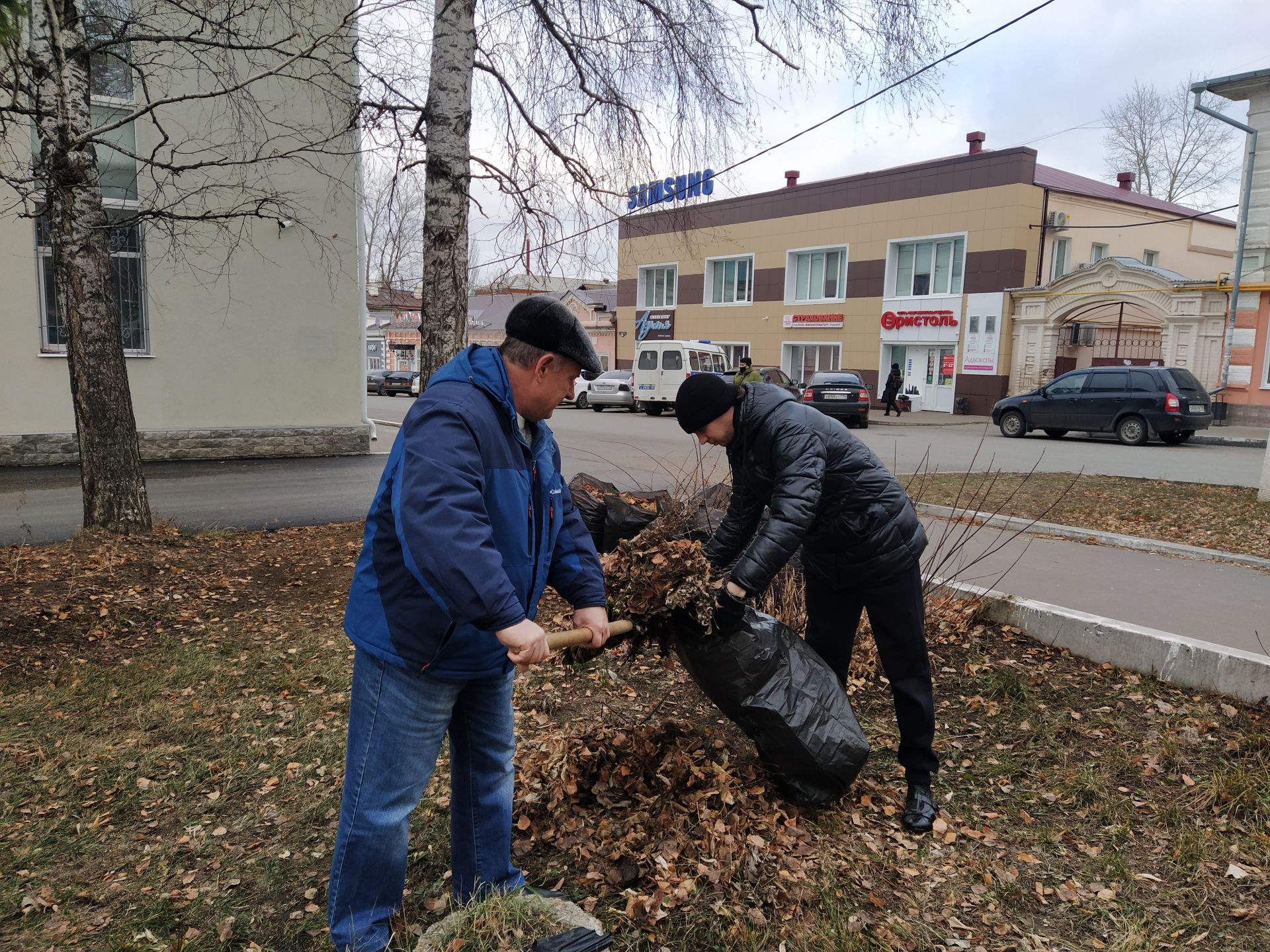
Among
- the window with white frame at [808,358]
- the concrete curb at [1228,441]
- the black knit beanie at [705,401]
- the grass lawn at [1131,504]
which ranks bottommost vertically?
the grass lawn at [1131,504]

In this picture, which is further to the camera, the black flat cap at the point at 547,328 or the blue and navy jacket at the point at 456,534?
the black flat cap at the point at 547,328

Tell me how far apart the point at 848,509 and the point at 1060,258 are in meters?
28.4

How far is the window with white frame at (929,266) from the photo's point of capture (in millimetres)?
27469

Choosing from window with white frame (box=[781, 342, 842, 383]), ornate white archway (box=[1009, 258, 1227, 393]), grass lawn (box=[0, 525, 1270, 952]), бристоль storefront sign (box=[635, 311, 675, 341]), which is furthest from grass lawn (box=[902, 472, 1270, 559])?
бристоль storefront sign (box=[635, 311, 675, 341])

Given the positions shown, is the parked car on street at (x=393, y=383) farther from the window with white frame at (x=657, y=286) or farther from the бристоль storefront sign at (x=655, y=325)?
the window with white frame at (x=657, y=286)

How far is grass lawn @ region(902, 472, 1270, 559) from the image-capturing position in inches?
300

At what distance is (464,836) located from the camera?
2.41 metres

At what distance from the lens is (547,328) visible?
2.15 metres

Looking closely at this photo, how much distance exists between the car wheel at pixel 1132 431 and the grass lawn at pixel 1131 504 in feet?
22.7

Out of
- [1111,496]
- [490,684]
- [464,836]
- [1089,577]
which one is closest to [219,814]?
[464,836]

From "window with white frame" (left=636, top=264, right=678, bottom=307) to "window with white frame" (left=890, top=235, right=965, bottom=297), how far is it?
10604mm

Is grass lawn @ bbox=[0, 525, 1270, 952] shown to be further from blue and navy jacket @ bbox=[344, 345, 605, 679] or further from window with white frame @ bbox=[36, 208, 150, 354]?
window with white frame @ bbox=[36, 208, 150, 354]

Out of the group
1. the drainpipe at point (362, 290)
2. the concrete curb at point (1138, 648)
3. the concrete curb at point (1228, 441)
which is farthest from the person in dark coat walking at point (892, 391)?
the concrete curb at point (1138, 648)

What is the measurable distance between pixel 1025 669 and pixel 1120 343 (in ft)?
91.9
